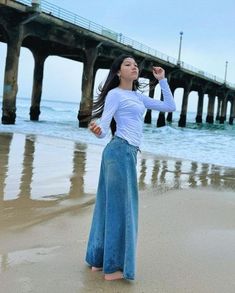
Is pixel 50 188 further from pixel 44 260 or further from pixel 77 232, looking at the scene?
pixel 44 260

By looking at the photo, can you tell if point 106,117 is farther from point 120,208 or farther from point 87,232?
point 87,232

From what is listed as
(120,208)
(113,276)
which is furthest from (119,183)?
A: (113,276)

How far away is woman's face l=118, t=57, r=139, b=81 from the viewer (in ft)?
10.5

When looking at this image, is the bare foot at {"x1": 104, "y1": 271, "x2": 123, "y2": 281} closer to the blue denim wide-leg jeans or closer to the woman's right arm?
the blue denim wide-leg jeans

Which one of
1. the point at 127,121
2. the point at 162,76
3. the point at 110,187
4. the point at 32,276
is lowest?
the point at 32,276

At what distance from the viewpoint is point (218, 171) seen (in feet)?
33.6

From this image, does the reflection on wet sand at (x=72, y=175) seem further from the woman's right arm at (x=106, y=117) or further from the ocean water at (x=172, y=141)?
the woman's right arm at (x=106, y=117)

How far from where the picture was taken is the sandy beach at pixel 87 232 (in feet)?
10.1

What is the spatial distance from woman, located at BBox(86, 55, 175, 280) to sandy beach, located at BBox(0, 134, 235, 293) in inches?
6.0

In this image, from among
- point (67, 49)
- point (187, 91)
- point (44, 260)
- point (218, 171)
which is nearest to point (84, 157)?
point (218, 171)

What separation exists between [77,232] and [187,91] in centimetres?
4578

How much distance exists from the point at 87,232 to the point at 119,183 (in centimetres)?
143

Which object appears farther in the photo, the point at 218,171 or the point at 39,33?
the point at 39,33

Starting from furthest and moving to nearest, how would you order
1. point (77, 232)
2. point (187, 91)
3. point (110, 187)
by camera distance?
point (187, 91), point (77, 232), point (110, 187)
